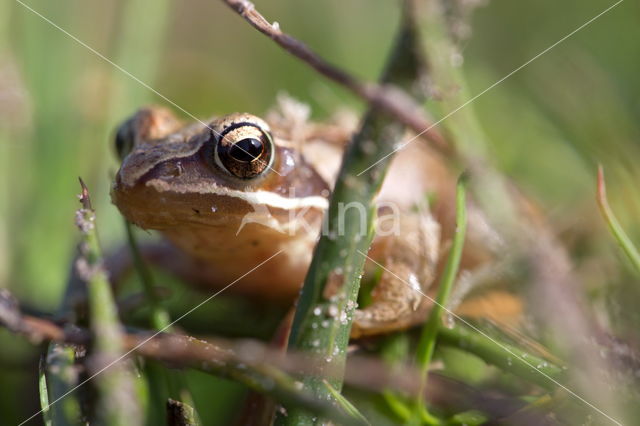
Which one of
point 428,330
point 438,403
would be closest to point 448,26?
point 428,330

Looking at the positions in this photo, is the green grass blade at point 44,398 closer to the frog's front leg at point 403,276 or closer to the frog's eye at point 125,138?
the frog's front leg at point 403,276

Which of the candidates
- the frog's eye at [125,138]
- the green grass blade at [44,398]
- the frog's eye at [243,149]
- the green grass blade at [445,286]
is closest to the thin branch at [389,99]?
the green grass blade at [445,286]

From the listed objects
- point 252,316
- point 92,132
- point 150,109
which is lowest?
point 252,316

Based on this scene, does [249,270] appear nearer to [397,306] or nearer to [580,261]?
[397,306]

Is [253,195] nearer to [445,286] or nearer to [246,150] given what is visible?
[246,150]

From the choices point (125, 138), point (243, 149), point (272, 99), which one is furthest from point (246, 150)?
point (272, 99)

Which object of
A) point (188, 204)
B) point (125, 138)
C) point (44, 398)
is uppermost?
point (125, 138)

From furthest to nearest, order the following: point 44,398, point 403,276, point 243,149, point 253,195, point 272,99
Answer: point 272,99, point 403,276, point 253,195, point 243,149, point 44,398

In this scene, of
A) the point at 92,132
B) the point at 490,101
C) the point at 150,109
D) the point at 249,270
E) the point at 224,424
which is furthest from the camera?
the point at 490,101
